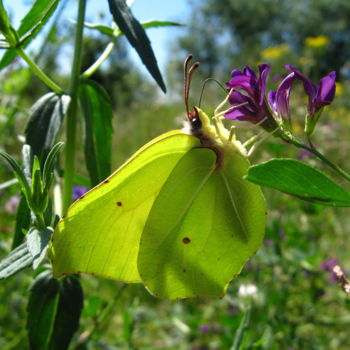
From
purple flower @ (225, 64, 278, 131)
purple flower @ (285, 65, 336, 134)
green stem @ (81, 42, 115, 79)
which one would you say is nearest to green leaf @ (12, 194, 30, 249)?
green stem @ (81, 42, 115, 79)

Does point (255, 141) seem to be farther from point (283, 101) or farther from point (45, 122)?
point (45, 122)

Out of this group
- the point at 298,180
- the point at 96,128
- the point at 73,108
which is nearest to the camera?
the point at 298,180

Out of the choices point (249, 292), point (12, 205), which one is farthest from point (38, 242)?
point (12, 205)

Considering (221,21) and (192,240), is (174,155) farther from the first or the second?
(221,21)

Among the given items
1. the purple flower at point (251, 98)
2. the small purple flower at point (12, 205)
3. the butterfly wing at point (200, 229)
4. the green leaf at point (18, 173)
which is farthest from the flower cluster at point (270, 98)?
the small purple flower at point (12, 205)

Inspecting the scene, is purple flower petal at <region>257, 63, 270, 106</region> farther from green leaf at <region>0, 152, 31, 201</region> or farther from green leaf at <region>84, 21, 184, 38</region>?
green leaf at <region>0, 152, 31, 201</region>

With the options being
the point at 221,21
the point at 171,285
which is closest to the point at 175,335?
the point at 171,285
